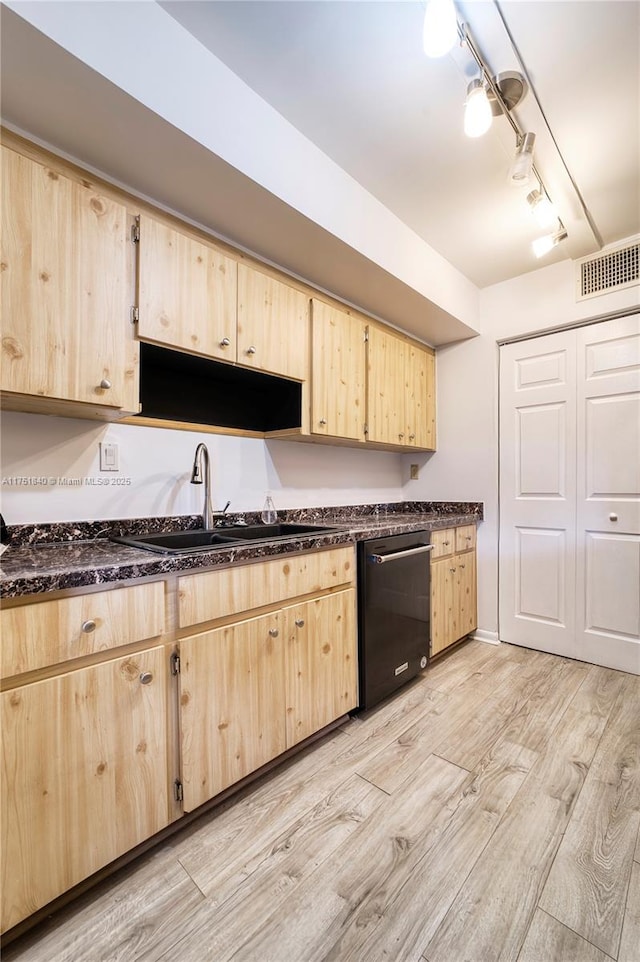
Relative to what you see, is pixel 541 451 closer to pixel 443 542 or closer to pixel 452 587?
pixel 443 542

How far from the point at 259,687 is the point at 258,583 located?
1.25ft

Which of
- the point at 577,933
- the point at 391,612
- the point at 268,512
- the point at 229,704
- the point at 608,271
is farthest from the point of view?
the point at 608,271

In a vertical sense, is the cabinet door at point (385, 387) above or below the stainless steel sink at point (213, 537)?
above

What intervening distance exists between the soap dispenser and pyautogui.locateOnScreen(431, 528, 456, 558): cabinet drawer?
0.95 metres

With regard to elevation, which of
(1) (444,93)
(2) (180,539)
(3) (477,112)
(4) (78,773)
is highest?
(1) (444,93)

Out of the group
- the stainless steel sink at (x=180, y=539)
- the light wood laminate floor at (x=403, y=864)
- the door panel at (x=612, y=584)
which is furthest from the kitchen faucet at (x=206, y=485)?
the door panel at (x=612, y=584)

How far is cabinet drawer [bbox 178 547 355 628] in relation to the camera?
1.27m

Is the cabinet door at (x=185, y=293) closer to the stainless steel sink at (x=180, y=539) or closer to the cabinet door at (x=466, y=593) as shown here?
the stainless steel sink at (x=180, y=539)

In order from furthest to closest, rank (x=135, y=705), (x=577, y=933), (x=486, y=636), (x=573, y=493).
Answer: (x=486, y=636) → (x=573, y=493) → (x=135, y=705) → (x=577, y=933)

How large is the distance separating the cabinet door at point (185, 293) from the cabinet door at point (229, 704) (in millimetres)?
1117

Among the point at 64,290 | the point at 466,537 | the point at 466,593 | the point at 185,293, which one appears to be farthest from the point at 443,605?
the point at 64,290

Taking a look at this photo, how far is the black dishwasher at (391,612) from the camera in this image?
190 centimetres

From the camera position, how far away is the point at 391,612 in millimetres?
2033

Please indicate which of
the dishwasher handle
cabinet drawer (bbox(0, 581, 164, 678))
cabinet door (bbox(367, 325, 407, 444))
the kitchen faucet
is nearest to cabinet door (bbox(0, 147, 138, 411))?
the kitchen faucet
